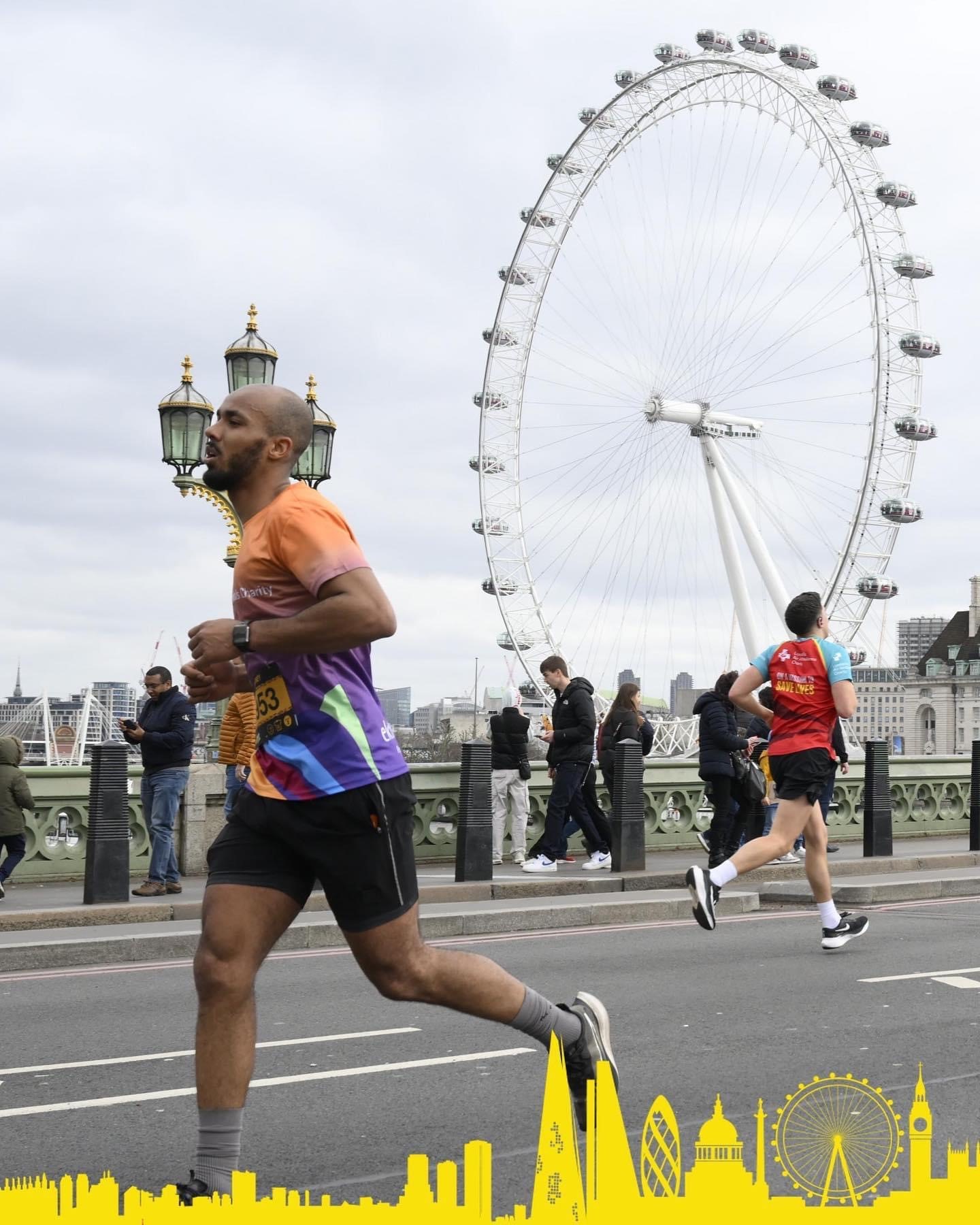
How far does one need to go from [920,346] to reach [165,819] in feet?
94.5

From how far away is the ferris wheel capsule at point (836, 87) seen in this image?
37000mm

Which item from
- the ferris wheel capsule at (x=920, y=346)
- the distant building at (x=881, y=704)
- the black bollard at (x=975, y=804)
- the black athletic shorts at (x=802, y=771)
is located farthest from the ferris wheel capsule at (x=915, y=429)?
the distant building at (x=881, y=704)

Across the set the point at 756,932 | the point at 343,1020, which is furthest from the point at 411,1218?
the point at 756,932

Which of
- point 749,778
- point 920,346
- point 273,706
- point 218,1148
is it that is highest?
point 920,346

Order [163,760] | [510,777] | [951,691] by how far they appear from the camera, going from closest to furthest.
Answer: [163,760] → [510,777] → [951,691]

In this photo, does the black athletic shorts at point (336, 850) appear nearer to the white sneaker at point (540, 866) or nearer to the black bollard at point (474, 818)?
the black bollard at point (474, 818)

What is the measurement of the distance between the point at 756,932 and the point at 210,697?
651 centimetres

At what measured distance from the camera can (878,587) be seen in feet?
123

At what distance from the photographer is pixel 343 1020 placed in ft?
22.6

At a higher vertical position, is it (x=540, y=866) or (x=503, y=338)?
(x=503, y=338)

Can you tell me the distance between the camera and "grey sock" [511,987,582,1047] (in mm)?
4062

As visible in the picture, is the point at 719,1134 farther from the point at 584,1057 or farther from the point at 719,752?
the point at 719,752

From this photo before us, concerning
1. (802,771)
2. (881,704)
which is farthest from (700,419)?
(881,704)

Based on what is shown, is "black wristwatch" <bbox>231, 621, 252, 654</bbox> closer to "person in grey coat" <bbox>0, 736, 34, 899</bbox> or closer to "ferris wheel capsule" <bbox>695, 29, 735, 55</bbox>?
"person in grey coat" <bbox>0, 736, 34, 899</bbox>
